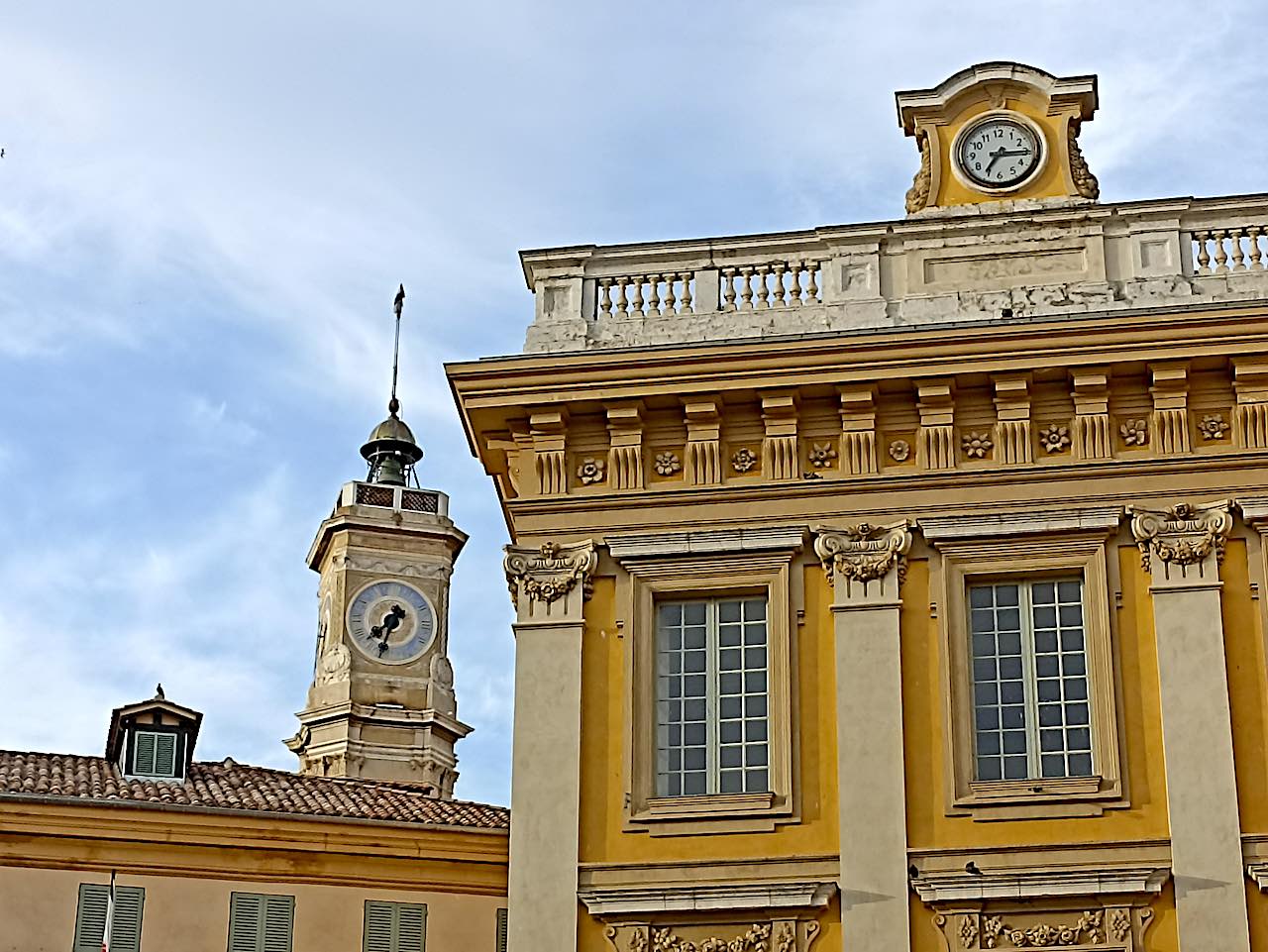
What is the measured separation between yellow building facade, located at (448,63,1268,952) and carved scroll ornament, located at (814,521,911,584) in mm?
33

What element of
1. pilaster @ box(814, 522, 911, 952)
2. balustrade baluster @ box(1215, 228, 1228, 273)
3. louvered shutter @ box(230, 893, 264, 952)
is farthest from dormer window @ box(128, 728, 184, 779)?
balustrade baluster @ box(1215, 228, 1228, 273)

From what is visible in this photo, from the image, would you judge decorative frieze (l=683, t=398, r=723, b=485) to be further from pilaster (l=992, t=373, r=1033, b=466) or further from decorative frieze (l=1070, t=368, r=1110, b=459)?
decorative frieze (l=1070, t=368, r=1110, b=459)

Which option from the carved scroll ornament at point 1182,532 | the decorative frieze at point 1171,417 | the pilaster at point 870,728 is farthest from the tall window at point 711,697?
the decorative frieze at point 1171,417

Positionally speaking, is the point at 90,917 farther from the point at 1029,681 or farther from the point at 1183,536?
the point at 1183,536

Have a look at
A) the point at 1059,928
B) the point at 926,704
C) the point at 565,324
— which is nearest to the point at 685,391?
the point at 565,324

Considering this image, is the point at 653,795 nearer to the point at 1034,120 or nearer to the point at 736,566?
the point at 736,566

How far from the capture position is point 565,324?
23797mm

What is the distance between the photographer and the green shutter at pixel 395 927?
80.8 ft

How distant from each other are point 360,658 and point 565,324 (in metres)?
37.9

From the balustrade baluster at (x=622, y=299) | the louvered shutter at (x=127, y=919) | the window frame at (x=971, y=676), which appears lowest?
the louvered shutter at (x=127, y=919)

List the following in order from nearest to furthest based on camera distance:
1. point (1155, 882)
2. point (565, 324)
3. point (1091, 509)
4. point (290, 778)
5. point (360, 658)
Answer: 1. point (1155, 882)
2. point (1091, 509)
3. point (565, 324)
4. point (290, 778)
5. point (360, 658)

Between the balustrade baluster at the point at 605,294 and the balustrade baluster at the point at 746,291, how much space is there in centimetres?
131

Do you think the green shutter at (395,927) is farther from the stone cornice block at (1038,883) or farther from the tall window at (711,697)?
the stone cornice block at (1038,883)

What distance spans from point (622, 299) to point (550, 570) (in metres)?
3.01
